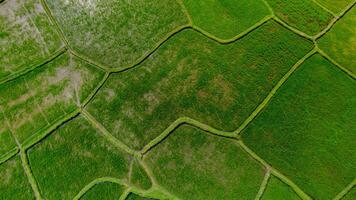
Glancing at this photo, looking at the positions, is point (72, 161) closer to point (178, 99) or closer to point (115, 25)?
point (178, 99)

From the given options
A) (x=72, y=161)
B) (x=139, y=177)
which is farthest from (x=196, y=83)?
(x=72, y=161)

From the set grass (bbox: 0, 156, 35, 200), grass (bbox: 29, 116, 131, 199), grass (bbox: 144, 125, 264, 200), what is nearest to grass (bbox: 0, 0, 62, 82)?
grass (bbox: 29, 116, 131, 199)

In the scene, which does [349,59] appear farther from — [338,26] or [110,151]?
[110,151]

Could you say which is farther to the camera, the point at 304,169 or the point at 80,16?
the point at 80,16

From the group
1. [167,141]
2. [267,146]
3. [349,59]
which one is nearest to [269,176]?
[267,146]

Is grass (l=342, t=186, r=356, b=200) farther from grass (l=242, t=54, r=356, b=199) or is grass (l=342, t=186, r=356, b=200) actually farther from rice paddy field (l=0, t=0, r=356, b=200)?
grass (l=242, t=54, r=356, b=199)

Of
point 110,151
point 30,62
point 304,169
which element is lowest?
point 304,169
